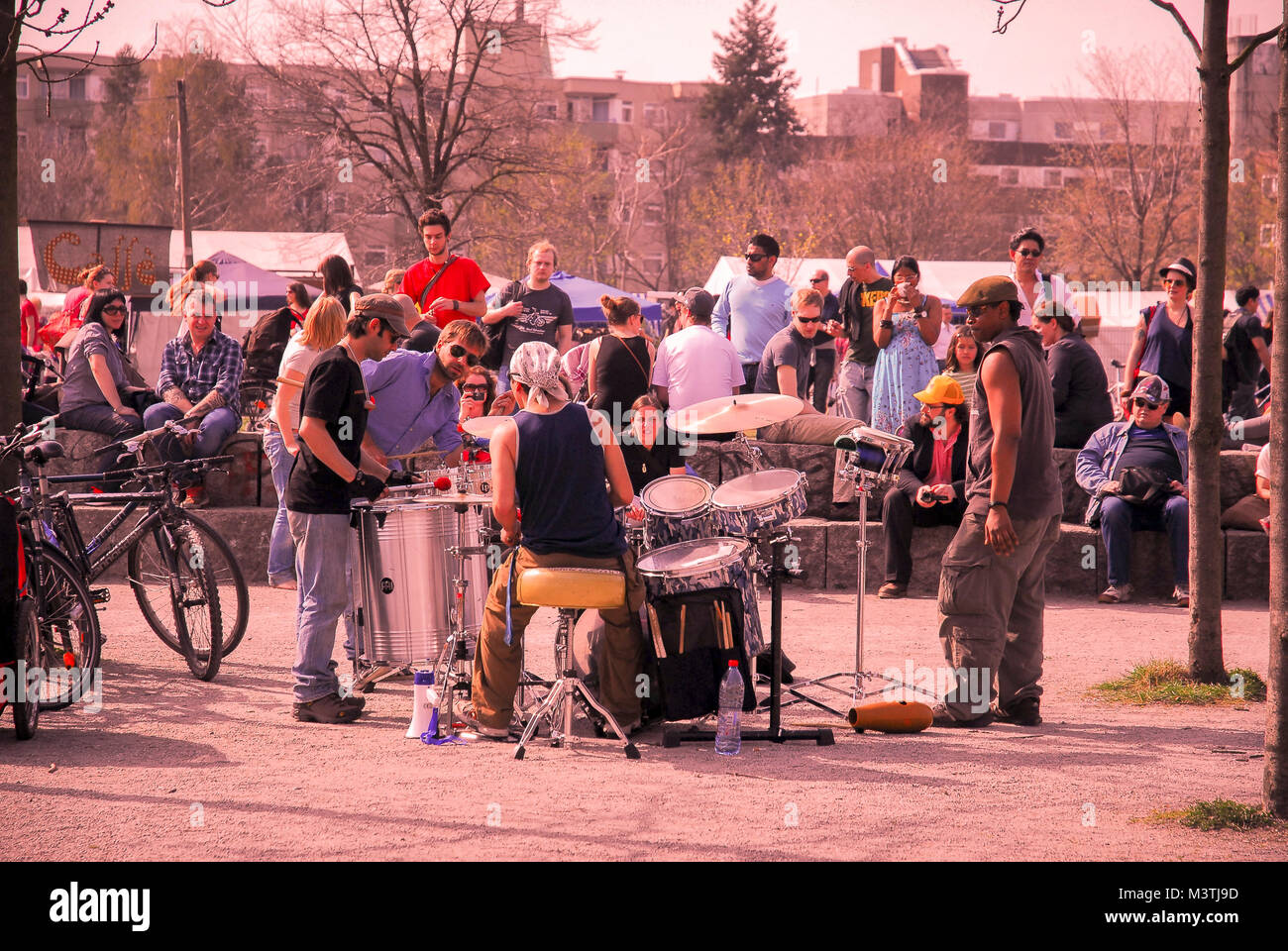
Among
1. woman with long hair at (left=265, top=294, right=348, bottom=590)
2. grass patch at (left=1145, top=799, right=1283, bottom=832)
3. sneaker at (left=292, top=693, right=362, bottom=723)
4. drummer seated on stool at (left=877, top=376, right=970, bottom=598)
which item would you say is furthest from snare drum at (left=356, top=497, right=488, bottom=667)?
drummer seated on stool at (left=877, top=376, right=970, bottom=598)

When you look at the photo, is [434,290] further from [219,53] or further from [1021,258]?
[219,53]

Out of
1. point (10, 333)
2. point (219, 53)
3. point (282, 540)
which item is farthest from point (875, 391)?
point (219, 53)

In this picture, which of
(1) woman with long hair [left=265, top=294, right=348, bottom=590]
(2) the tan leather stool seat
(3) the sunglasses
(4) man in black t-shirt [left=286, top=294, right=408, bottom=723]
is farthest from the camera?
(3) the sunglasses

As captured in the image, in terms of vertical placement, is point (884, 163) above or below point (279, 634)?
above

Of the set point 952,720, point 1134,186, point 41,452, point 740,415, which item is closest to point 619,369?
point 740,415

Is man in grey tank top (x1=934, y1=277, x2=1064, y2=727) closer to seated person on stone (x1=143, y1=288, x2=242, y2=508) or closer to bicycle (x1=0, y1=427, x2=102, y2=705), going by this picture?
bicycle (x1=0, y1=427, x2=102, y2=705)

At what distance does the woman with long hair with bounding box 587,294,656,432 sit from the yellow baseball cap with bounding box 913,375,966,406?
179cm

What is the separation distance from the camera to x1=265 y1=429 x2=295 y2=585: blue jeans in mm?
8930

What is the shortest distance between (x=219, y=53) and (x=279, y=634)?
51555 millimetres

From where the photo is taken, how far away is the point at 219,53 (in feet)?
183

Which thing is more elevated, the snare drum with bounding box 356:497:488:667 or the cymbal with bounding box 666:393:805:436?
the cymbal with bounding box 666:393:805:436

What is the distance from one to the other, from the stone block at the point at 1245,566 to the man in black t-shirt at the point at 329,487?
21.8 ft

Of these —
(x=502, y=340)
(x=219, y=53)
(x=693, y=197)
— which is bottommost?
(x=502, y=340)

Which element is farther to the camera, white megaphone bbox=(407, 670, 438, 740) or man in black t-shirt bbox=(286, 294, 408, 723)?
man in black t-shirt bbox=(286, 294, 408, 723)
